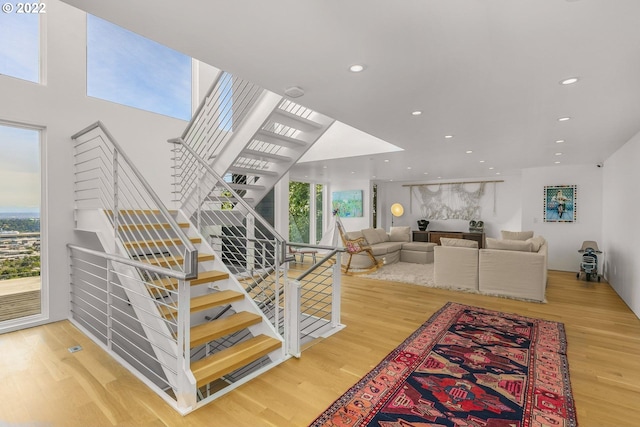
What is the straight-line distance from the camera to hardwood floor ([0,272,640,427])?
1969 millimetres

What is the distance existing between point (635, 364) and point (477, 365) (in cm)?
141

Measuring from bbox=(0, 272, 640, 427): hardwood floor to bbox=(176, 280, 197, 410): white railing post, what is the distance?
91 millimetres

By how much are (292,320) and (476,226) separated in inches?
317

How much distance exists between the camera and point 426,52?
2027 millimetres

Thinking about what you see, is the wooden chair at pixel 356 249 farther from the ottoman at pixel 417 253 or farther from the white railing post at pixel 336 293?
the white railing post at pixel 336 293

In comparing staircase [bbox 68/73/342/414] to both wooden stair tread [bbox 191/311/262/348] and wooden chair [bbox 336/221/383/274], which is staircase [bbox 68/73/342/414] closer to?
wooden stair tread [bbox 191/311/262/348]

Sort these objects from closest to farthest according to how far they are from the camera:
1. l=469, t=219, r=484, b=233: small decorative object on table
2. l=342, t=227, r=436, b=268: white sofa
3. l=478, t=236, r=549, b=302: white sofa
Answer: l=478, t=236, r=549, b=302: white sofa
l=342, t=227, r=436, b=268: white sofa
l=469, t=219, r=484, b=233: small decorative object on table

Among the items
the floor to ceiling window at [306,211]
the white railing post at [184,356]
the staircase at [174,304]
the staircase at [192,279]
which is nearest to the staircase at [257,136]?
the staircase at [192,279]

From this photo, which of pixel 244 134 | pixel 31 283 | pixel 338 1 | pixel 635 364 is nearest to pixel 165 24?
pixel 338 1

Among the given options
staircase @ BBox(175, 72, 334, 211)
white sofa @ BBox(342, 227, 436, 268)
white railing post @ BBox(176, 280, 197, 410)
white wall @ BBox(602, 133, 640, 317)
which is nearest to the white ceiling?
staircase @ BBox(175, 72, 334, 211)

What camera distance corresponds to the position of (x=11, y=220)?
3.42 m

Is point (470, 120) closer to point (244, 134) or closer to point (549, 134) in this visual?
point (549, 134)

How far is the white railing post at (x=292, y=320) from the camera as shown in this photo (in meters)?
2.77

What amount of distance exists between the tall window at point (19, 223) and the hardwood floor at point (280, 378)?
426mm
